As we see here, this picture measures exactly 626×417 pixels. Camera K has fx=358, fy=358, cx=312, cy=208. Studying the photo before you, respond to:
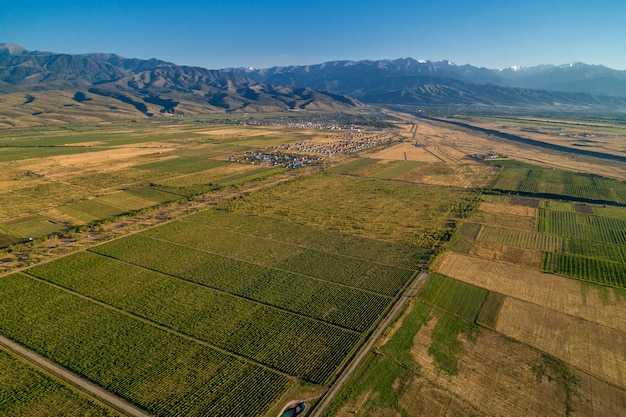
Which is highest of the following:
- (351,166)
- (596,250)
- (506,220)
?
(351,166)

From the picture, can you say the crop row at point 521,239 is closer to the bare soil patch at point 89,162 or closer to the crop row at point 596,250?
the crop row at point 596,250

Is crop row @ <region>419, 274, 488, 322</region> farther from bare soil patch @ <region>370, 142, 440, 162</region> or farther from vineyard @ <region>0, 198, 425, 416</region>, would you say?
bare soil patch @ <region>370, 142, 440, 162</region>

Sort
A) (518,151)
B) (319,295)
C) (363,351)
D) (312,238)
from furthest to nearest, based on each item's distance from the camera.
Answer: (518,151), (312,238), (319,295), (363,351)

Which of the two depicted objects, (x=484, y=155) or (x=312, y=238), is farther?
(x=484, y=155)

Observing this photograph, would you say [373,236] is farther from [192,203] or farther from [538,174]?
[538,174]

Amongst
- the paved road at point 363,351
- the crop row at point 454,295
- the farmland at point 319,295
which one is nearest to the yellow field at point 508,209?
the farmland at point 319,295

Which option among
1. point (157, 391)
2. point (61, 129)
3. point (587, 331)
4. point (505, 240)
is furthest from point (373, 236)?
point (61, 129)

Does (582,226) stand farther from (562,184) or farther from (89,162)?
(89,162)

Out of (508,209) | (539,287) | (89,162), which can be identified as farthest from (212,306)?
(89,162)
